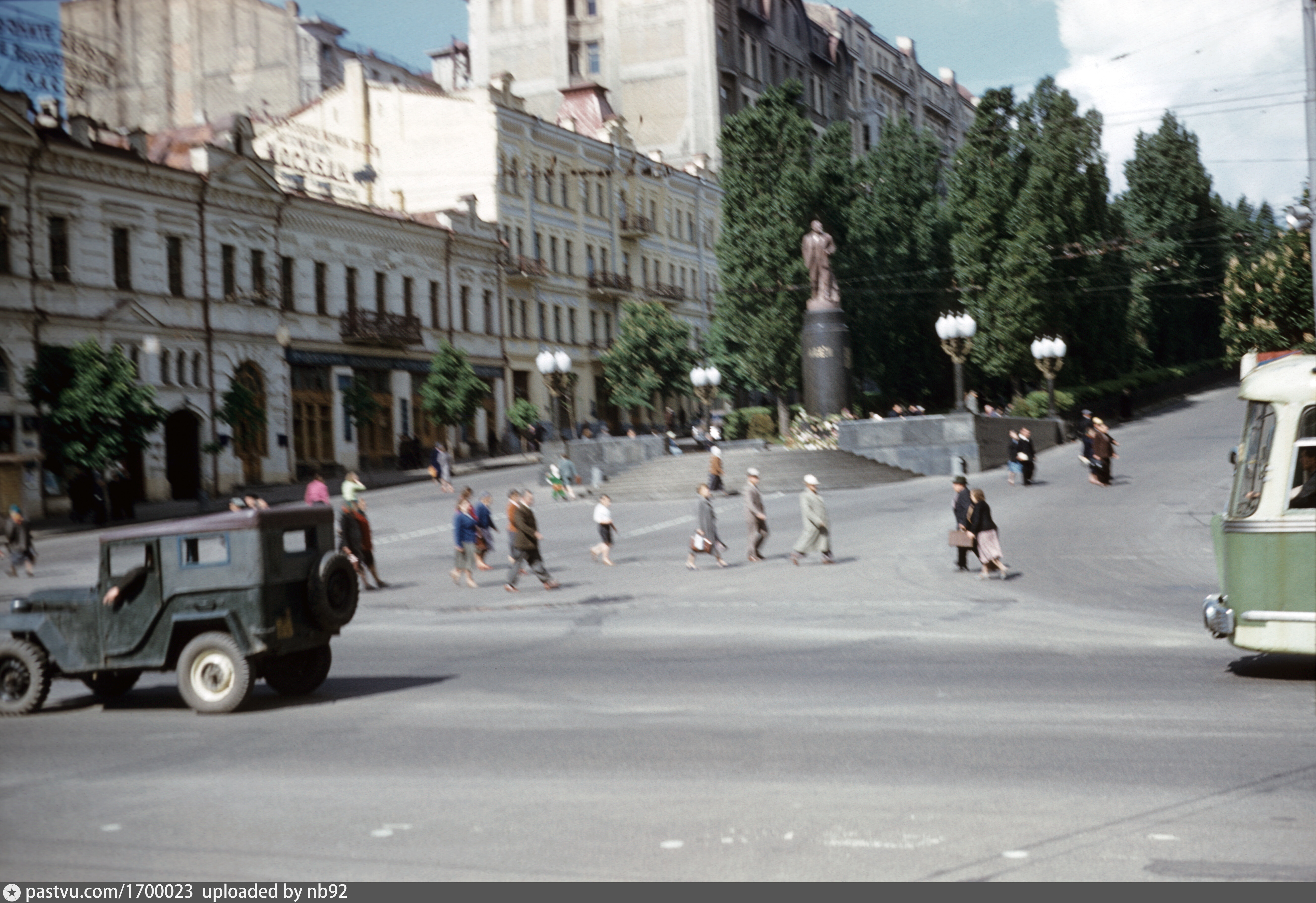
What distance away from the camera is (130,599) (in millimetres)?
11750

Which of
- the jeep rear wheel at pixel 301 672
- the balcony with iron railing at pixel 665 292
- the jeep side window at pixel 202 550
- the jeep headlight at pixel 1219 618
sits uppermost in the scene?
the balcony with iron railing at pixel 665 292

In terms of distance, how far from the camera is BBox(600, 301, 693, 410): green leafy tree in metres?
62.1

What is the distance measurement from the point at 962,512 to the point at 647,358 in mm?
41459

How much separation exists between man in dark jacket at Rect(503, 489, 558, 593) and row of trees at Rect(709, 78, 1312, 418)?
31.1 m

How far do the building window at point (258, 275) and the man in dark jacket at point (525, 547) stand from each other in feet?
93.6

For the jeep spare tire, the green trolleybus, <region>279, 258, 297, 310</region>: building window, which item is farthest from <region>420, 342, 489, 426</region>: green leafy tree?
the green trolleybus

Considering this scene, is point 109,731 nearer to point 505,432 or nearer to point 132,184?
point 132,184

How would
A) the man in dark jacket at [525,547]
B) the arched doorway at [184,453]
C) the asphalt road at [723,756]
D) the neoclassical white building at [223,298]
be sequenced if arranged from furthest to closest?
the arched doorway at [184,453] → the neoclassical white building at [223,298] → the man in dark jacket at [525,547] → the asphalt road at [723,756]

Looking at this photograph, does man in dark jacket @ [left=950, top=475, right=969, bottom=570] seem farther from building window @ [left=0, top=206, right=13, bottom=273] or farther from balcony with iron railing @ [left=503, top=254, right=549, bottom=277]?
balcony with iron railing @ [left=503, top=254, right=549, bottom=277]

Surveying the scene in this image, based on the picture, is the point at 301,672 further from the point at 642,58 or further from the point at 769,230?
the point at 642,58

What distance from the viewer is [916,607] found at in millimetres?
18453

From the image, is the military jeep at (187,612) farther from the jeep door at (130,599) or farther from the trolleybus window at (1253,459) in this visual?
the trolleybus window at (1253,459)

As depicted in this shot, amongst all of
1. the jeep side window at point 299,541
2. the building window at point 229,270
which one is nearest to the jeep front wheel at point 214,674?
the jeep side window at point 299,541

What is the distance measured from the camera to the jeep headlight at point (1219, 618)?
11.7m
